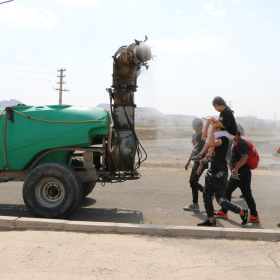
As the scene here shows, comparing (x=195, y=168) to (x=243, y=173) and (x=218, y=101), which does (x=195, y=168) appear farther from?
(x=218, y=101)

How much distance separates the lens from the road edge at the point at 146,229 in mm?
4426

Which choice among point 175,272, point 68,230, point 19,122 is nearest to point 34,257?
point 68,230

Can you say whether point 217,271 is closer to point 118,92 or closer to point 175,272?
point 175,272

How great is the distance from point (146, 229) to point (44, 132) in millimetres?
2464

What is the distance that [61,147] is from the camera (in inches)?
222

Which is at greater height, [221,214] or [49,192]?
[49,192]

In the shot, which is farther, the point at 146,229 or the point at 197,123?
the point at 197,123

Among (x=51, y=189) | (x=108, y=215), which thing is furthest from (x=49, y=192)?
(x=108, y=215)

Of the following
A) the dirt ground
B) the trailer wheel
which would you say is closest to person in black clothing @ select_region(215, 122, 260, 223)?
the dirt ground

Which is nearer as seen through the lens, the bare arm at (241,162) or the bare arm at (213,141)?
the bare arm at (213,141)

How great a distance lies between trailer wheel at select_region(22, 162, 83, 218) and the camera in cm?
528

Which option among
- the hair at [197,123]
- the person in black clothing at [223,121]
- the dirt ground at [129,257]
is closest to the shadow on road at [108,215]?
the dirt ground at [129,257]

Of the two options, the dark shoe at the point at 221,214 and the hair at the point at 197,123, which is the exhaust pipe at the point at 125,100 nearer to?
the hair at the point at 197,123

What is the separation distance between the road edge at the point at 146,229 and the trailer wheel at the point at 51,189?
0.60 metres
